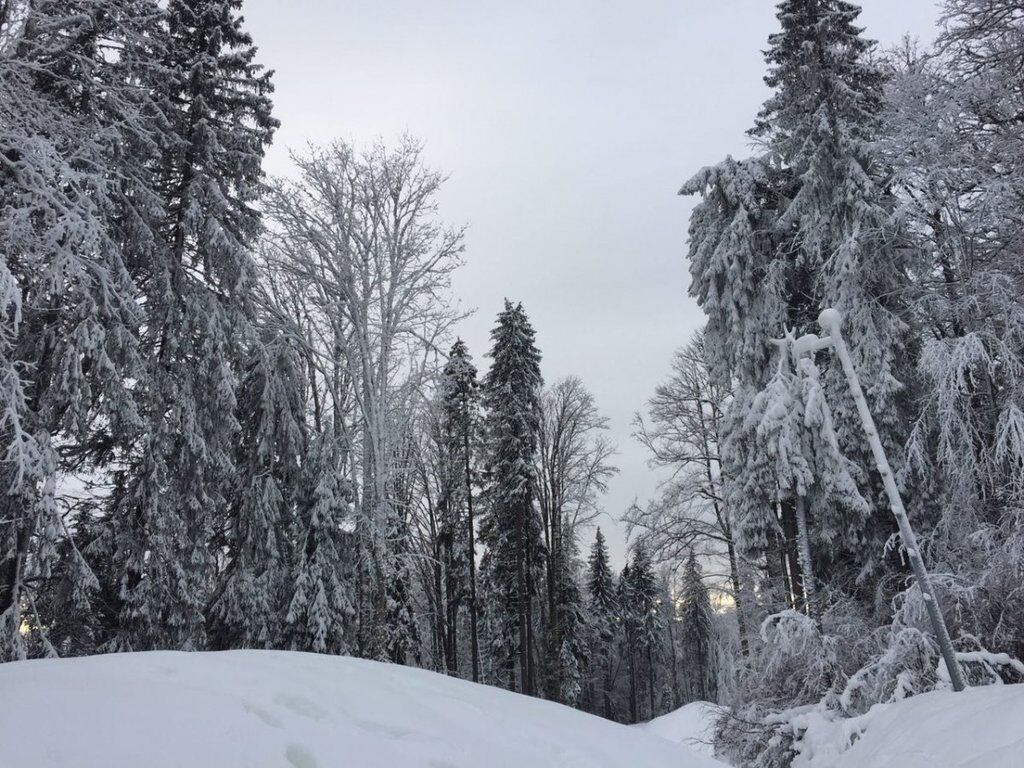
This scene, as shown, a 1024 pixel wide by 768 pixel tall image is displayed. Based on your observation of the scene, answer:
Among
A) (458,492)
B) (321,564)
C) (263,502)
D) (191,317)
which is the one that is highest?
(191,317)

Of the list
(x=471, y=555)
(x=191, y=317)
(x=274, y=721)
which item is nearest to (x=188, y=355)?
(x=191, y=317)

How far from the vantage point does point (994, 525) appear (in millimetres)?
11625

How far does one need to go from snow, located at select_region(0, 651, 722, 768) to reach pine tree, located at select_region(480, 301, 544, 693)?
1863cm

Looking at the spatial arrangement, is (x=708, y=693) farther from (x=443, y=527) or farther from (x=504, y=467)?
(x=504, y=467)

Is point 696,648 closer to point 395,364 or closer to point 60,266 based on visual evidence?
point 395,364

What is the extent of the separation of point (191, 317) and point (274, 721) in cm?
1186

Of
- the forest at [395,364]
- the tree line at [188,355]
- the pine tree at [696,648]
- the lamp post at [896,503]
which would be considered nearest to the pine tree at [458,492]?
the tree line at [188,355]

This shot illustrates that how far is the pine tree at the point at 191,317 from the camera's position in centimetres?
1254

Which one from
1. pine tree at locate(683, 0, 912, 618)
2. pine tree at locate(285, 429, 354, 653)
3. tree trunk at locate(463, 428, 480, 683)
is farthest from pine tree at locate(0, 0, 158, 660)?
tree trunk at locate(463, 428, 480, 683)

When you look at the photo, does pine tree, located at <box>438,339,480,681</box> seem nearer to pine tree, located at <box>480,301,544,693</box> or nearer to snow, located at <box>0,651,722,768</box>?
→ pine tree, located at <box>480,301,544,693</box>

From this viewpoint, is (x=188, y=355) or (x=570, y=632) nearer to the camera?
(x=188, y=355)

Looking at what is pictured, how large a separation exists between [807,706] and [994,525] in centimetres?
421

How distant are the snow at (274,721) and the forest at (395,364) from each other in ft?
17.1

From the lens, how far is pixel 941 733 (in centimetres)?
634
